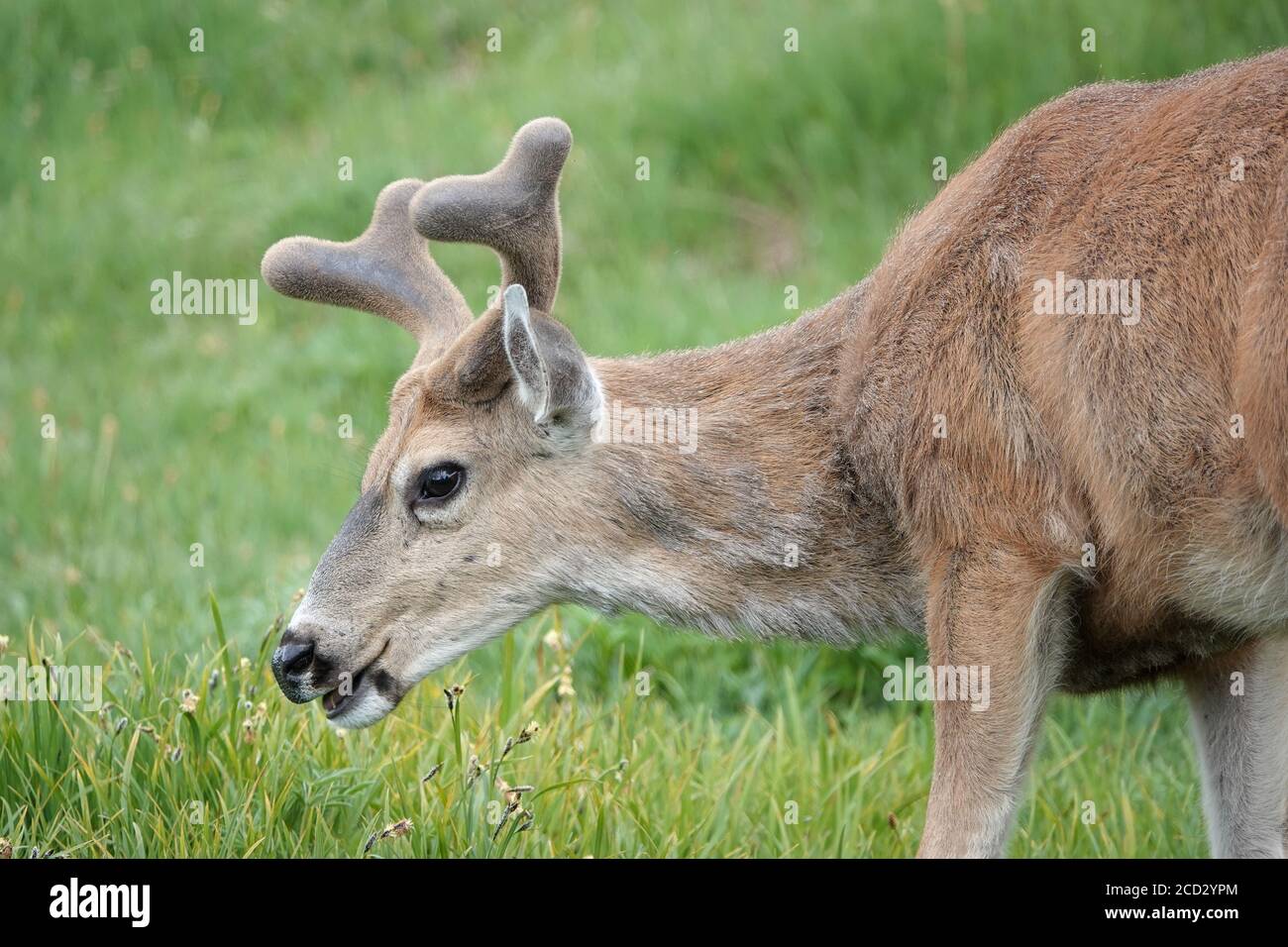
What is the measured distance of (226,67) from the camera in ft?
43.3

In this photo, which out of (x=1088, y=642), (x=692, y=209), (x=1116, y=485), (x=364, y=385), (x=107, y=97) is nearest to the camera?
(x=1116, y=485)

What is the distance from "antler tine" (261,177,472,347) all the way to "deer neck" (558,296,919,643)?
94cm

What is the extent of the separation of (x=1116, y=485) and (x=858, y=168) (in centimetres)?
645

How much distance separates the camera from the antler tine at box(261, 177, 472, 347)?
5676 millimetres

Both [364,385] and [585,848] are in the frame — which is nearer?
[585,848]

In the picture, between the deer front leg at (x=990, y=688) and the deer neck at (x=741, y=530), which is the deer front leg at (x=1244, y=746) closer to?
the deer front leg at (x=990, y=688)

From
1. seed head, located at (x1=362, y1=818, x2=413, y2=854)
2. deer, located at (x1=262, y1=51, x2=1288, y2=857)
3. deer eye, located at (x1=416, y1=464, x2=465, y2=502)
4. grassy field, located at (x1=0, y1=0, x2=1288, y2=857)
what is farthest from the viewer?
grassy field, located at (x1=0, y1=0, x2=1288, y2=857)

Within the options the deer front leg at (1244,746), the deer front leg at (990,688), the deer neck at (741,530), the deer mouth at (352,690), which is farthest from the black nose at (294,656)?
the deer front leg at (1244,746)

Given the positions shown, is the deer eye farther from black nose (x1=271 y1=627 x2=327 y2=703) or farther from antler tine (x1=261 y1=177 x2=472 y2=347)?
antler tine (x1=261 y1=177 x2=472 y2=347)

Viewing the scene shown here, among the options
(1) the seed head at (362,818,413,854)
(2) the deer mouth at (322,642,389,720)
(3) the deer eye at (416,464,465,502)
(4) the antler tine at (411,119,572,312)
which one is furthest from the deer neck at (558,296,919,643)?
(1) the seed head at (362,818,413,854)

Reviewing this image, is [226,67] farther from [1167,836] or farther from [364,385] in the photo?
[1167,836]

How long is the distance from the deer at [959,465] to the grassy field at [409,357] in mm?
538

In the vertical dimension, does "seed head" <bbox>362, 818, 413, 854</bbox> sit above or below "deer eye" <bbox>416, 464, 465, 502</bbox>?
below

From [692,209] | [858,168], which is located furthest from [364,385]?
[858,168]
